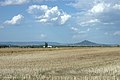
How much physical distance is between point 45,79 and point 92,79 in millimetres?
2961

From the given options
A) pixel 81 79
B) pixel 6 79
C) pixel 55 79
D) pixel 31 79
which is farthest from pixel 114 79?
pixel 6 79

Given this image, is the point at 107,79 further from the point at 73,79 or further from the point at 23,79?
the point at 23,79

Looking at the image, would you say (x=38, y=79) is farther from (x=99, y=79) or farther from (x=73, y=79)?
(x=99, y=79)

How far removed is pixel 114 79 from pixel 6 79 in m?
6.73

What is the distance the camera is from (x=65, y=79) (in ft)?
67.3

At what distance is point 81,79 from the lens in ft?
67.8

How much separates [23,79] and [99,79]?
188 inches

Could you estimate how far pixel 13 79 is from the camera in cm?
1986

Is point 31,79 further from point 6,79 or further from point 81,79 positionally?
point 81,79

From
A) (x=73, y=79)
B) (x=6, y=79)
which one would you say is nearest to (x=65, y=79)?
(x=73, y=79)

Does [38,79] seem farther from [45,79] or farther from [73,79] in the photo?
[73,79]

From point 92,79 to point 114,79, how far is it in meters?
1.39

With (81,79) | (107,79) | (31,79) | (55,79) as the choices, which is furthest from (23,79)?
(107,79)

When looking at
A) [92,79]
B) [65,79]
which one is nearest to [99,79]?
[92,79]
